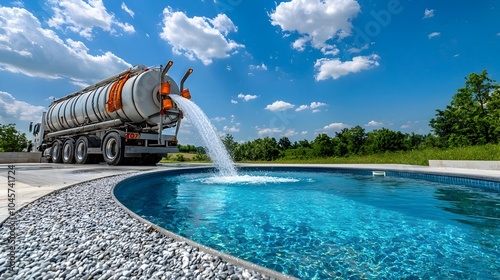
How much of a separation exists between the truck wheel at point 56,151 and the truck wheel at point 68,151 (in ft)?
1.28

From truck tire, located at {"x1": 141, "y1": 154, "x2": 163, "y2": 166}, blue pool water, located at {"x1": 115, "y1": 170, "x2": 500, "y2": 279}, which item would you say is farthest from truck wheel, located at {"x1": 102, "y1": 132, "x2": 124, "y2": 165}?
blue pool water, located at {"x1": 115, "y1": 170, "x2": 500, "y2": 279}

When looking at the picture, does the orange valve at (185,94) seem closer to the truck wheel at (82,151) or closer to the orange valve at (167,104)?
the orange valve at (167,104)

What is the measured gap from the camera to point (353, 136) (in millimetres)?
36906

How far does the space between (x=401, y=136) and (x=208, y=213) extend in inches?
1698

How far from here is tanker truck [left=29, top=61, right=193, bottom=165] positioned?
1105 centimetres

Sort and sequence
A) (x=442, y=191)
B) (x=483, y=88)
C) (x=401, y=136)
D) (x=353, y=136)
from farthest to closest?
(x=401, y=136) < (x=353, y=136) < (x=483, y=88) < (x=442, y=191)

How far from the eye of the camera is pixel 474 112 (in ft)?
80.5

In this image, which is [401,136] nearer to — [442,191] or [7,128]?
[442,191]

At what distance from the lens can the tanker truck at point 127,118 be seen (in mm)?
11055

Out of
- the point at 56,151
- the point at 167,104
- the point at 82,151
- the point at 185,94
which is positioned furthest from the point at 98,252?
the point at 56,151

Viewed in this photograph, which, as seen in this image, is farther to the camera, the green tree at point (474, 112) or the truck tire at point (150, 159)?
the green tree at point (474, 112)

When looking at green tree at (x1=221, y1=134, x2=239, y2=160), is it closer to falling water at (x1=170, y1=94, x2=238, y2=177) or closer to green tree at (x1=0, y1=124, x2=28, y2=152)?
falling water at (x1=170, y1=94, x2=238, y2=177)

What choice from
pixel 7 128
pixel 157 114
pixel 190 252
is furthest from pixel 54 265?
pixel 7 128

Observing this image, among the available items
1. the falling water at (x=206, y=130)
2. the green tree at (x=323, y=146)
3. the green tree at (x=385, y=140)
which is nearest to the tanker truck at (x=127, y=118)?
the falling water at (x=206, y=130)
